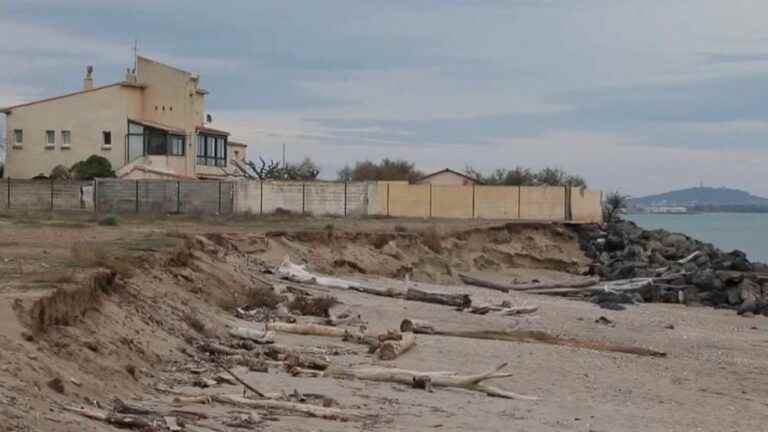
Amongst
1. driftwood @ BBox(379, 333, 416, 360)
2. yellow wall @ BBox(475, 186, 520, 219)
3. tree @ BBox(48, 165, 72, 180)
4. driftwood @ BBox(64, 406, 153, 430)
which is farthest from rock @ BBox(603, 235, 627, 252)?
driftwood @ BBox(64, 406, 153, 430)

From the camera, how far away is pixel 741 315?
39969 mm

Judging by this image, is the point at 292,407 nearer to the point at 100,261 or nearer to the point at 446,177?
the point at 100,261

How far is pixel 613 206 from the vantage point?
79625mm

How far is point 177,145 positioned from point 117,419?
6088 centimetres

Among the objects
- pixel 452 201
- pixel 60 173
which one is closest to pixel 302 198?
pixel 452 201

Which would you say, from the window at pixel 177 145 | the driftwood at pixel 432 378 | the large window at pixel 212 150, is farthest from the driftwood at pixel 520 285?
the large window at pixel 212 150

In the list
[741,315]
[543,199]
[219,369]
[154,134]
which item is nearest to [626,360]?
[219,369]

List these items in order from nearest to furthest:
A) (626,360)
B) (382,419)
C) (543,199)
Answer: (382,419) → (626,360) → (543,199)

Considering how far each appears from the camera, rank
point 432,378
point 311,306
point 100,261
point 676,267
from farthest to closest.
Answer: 1. point 676,267
2. point 311,306
3. point 100,261
4. point 432,378

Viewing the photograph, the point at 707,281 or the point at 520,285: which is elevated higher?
the point at 707,281

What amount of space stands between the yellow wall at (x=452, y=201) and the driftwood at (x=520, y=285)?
1626cm

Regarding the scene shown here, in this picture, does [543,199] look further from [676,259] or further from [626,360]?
[626,360]

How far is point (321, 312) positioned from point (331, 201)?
32913 mm

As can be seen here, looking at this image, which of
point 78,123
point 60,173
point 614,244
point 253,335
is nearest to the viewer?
point 253,335
